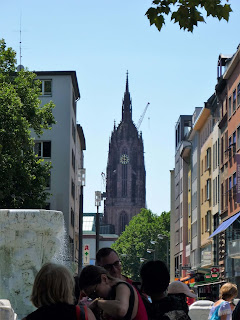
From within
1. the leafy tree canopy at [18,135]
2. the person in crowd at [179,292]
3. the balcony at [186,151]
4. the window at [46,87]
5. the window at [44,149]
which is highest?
the window at [46,87]

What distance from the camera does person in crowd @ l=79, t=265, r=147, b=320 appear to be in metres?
6.56

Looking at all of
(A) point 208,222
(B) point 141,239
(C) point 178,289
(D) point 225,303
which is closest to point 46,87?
(A) point 208,222

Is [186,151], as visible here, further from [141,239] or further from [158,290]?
[158,290]

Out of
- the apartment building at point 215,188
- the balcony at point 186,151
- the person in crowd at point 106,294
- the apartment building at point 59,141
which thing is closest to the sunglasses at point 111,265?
the person in crowd at point 106,294

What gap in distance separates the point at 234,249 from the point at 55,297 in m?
48.8

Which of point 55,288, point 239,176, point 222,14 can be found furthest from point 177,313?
point 239,176

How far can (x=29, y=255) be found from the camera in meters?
23.0

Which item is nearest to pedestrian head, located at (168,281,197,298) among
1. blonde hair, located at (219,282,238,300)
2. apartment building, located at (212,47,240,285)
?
blonde hair, located at (219,282,238,300)

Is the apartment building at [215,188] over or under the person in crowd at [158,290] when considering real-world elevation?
over

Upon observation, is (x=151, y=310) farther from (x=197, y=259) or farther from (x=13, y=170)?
(x=197, y=259)

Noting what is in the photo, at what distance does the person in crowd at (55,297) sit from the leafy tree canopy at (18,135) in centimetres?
4320

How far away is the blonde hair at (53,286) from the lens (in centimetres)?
594

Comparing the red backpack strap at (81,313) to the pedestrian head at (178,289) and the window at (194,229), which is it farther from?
the window at (194,229)

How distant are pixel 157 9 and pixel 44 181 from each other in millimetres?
43361
